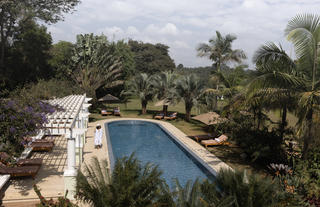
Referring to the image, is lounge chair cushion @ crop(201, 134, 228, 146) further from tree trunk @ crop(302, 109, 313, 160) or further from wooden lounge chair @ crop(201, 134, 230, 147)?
tree trunk @ crop(302, 109, 313, 160)

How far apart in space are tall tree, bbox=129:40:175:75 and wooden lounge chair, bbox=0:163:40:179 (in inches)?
1778

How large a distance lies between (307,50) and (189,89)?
1421 centimetres

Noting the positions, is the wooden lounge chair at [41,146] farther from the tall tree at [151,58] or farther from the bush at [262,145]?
the tall tree at [151,58]

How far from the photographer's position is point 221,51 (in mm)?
25203

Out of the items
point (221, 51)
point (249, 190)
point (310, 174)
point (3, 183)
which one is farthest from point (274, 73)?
point (221, 51)

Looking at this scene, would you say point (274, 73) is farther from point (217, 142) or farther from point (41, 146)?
point (41, 146)

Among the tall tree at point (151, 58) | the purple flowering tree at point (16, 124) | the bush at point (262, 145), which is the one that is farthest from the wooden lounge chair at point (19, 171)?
the tall tree at point (151, 58)

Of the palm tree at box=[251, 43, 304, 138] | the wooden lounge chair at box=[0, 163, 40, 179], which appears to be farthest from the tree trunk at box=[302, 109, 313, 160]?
the wooden lounge chair at box=[0, 163, 40, 179]

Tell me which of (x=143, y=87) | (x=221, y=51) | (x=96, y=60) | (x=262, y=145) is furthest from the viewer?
(x=96, y=60)

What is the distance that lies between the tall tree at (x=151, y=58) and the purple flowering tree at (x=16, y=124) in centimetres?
4622

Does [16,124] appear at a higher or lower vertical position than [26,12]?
lower


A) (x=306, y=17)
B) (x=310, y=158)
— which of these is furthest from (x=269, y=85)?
A: (x=310, y=158)

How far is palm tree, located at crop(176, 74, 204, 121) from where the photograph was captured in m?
22.8

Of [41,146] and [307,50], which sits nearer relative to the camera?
[307,50]
